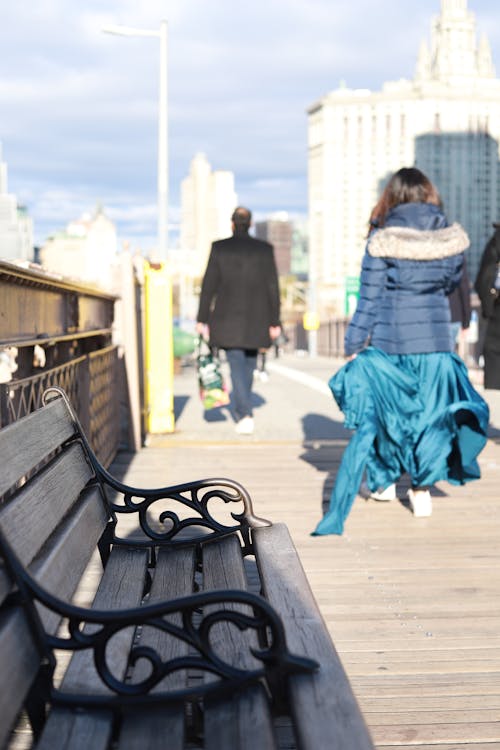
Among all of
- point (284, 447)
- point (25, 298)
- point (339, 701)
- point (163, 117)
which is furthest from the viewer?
point (163, 117)

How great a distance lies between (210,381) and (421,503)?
501cm

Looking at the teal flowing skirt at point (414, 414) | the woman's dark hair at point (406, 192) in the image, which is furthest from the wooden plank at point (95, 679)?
the woman's dark hair at point (406, 192)

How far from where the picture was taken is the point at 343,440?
9.98 metres

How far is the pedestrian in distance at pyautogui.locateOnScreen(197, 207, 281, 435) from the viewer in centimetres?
1003

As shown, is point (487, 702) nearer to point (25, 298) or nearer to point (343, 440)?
point (25, 298)

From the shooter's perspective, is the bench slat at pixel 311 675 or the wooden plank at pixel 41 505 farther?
the wooden plank at pixel 41 505

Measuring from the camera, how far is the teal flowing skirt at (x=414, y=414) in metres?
5.90

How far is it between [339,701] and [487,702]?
1260 millimetres

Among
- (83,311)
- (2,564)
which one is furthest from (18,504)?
(83,311)

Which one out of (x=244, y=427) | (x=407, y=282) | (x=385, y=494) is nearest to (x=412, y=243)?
(x=407, y=282)

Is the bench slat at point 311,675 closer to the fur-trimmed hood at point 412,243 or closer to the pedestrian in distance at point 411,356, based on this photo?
the pedestrian in distance at point 411,356

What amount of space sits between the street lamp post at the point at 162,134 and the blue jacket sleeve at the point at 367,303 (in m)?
15.1

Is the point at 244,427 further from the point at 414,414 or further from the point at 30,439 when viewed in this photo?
the point at 30,439

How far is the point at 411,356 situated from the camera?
20.1 feet
